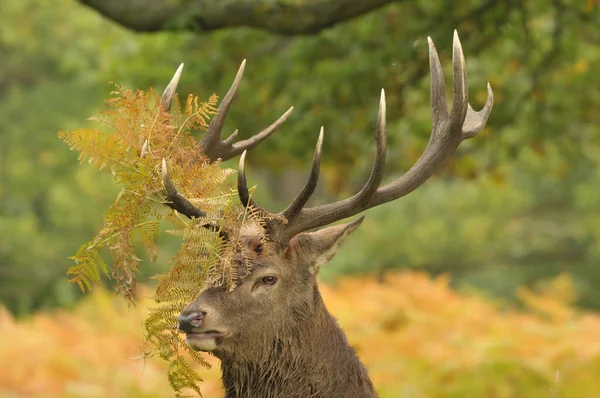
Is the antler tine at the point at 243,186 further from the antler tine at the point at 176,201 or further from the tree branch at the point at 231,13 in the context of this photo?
the tree branch at the point at 231,13

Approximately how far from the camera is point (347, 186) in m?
15.3

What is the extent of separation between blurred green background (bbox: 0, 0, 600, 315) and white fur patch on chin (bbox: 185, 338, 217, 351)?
1.24 meters

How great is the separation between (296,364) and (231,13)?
3236mm

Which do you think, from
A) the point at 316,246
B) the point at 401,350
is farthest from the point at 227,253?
the point at 401,350

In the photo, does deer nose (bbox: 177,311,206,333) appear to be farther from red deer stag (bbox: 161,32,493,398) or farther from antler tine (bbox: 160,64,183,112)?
antler tine (bbox: 160,64,183,112)

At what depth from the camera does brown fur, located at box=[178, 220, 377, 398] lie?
4.00 metres

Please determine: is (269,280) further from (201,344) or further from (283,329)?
(201,344)

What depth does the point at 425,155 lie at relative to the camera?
14.6ft

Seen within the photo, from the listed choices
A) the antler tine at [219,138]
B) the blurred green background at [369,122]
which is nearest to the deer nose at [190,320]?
the antler tine at [219,138]

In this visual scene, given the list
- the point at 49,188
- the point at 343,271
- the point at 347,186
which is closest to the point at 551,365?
the point at 347,186

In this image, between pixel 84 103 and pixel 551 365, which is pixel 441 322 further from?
pixel 84 103

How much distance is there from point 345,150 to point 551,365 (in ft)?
8.51

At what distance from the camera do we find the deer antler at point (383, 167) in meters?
4.06

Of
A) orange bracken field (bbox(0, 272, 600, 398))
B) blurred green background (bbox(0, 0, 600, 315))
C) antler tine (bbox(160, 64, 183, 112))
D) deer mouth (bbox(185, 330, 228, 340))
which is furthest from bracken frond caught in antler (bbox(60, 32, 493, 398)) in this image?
orange bracken field (bbox(0, 272, 600, 398))
